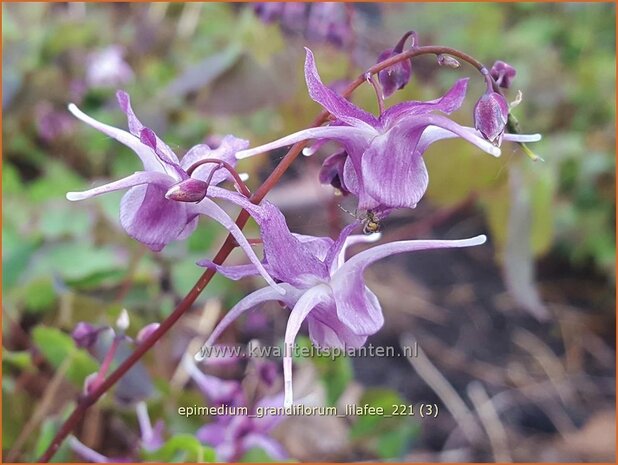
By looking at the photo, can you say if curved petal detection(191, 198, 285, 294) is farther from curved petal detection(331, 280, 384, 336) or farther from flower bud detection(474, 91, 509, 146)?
flower bud detection(474, 91, 509, 146)

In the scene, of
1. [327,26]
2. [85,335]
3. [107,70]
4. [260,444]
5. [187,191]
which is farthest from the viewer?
[107,70]

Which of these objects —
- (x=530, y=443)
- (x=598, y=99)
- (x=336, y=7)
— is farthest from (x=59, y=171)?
(x=598, y=99)

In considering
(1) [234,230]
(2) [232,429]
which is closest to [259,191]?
(1) [234,230]

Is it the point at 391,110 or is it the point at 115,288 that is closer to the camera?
the point at 391,110

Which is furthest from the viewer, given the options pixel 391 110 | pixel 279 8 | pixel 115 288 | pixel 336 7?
pixel 336 7

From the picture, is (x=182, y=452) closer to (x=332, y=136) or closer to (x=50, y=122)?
(x=332, y=136)

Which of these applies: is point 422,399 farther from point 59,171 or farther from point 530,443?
point 59,171

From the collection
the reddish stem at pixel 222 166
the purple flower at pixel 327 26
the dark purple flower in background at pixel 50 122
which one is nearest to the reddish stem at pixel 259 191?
the reddish stem at pixel 222 166
